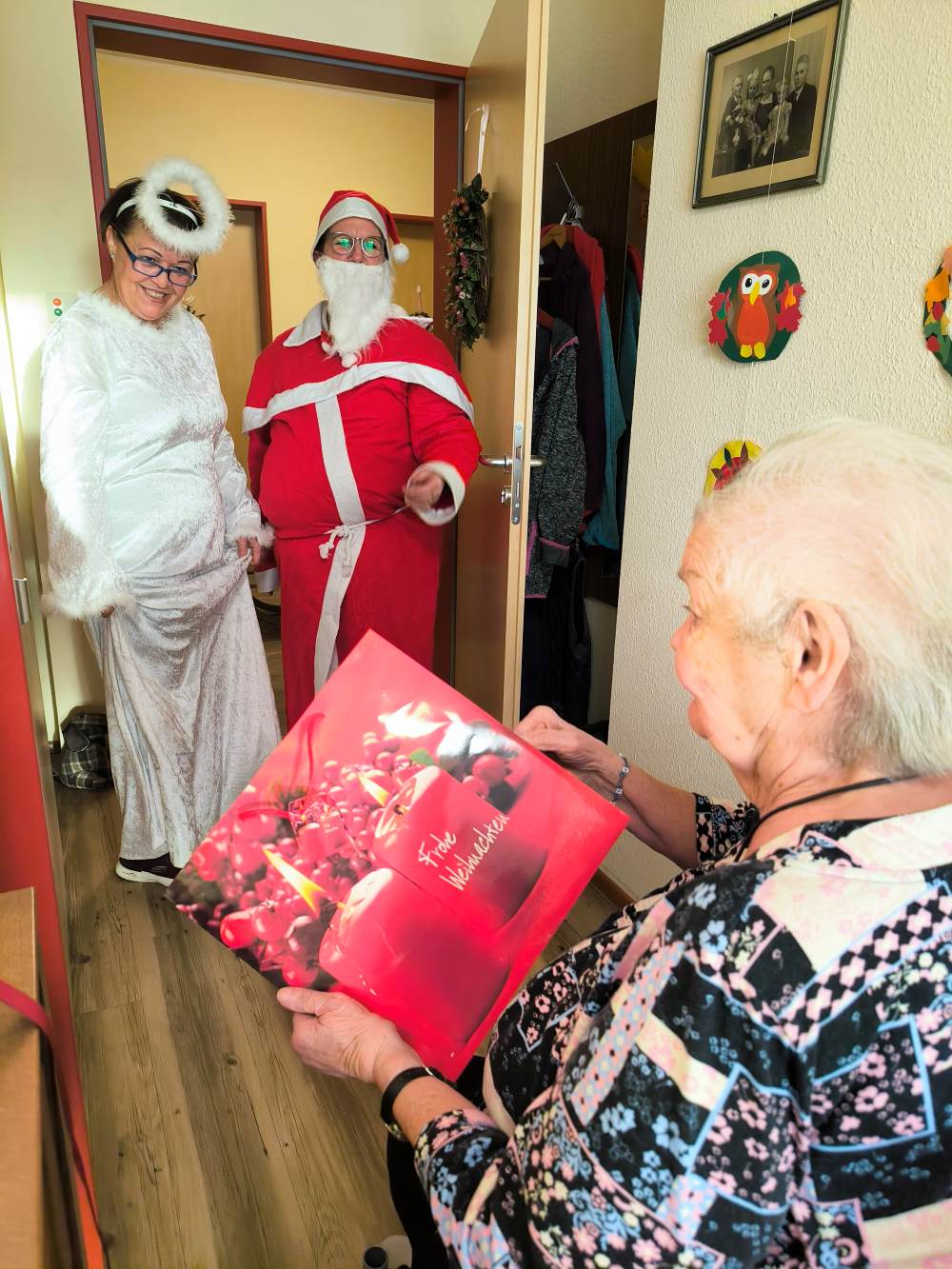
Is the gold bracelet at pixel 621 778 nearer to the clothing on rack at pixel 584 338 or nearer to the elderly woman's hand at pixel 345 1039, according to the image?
the elderly woman's hand at pixel 345 1039

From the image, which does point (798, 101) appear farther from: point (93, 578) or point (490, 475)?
point (93, 578)

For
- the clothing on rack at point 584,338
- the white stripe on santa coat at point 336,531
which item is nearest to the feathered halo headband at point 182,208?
the white stripe on santa coat at point 336,531

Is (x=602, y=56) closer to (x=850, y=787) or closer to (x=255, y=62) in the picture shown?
(x=255, y=62)

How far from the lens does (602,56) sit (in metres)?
2.60

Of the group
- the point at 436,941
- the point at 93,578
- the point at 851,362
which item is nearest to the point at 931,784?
the point at 436,941

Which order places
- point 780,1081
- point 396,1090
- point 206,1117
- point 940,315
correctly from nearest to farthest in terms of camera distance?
point 780,1081
point 396,1090
point 940,315
point 206,1117

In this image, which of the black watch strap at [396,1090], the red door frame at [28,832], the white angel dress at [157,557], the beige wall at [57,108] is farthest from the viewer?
the beige wall at [57,108]

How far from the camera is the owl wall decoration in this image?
1.48 metres

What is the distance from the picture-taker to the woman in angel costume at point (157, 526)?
6.17ft

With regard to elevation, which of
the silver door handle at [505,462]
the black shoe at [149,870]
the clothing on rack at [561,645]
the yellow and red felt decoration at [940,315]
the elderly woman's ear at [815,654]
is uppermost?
the yellow and red felt decoration at [940,315]

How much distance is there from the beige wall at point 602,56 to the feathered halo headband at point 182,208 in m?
1.26

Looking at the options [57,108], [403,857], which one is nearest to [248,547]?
[57,108]

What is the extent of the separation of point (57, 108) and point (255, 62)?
58 cm

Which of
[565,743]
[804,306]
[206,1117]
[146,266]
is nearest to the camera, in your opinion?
[565,743]
